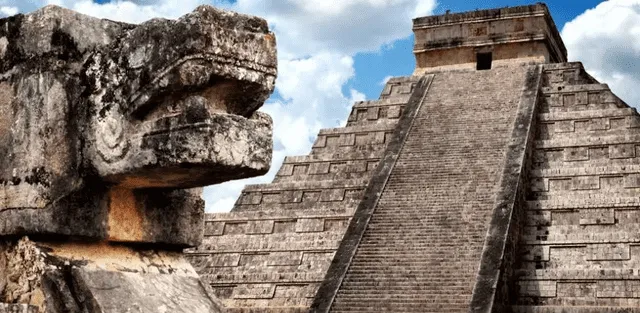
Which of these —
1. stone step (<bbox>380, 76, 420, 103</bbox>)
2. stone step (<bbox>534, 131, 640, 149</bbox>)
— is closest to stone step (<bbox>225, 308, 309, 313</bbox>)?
stone step (<bbox>534, 131, 640, 149</bbox>)

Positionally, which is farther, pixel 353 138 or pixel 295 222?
pixel 353 138

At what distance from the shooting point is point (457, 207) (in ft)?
56.0

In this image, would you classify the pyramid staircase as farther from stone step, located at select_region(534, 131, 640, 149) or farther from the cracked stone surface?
the cracked stone surface

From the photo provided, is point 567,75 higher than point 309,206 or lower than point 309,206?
higher

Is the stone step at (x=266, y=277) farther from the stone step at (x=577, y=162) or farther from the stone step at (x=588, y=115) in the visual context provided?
the stone step at (x=588, y=115)

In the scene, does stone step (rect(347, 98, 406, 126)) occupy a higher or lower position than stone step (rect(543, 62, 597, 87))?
lower

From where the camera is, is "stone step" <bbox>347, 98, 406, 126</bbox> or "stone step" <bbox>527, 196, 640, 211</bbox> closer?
"stone step" <bbox>527, 196, 640, 211</bbox>

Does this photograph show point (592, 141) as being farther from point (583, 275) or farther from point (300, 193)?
point (300, 193)

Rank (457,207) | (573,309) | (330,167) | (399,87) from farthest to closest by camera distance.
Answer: (399,87) < (330,167) < (457,207) < (573,309)

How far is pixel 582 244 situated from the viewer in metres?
16.4

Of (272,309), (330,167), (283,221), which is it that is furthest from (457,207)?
(330,167)

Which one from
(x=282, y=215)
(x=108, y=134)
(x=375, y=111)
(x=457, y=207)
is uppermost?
(x=375, y=111)

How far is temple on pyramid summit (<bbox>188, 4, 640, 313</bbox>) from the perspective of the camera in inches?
610

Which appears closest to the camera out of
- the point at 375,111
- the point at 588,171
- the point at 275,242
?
the point at 588,171
